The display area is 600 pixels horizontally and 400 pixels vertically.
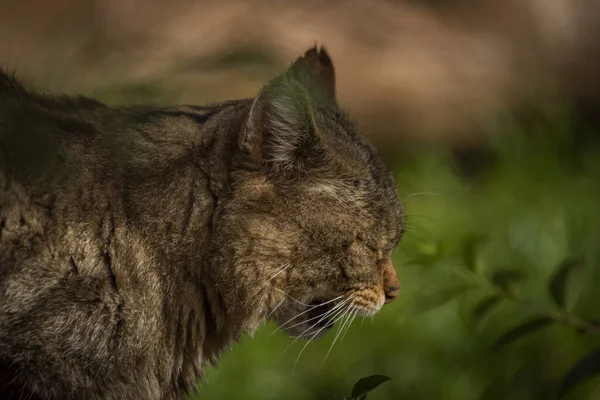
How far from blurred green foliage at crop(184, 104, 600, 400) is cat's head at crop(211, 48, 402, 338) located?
Result: 190mm

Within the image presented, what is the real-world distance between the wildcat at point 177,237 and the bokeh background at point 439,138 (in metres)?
0.21

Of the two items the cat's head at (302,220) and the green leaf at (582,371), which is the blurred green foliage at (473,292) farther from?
the green leaf at (582,371)

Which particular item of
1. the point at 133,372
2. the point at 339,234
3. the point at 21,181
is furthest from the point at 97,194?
the point at 339,234

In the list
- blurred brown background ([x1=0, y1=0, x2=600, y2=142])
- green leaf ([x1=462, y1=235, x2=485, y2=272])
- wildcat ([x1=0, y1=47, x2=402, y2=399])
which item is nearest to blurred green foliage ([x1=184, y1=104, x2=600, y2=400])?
green leaf ([x1=462, y1=235, x2=485, y2=272])

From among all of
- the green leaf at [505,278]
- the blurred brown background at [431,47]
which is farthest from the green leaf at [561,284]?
the blurred brown background at [431,47]

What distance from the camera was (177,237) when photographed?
10.3 ft

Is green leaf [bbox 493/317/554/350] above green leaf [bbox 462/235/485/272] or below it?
below

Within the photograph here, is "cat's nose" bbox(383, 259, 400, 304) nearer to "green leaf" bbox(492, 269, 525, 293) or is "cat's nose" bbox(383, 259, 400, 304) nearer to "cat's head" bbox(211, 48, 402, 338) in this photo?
"cat's head" bbox(211, 48, 402, 338)

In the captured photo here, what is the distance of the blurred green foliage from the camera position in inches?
150

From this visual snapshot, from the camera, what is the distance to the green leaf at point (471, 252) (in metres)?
3.03

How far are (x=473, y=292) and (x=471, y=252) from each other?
6.95ft

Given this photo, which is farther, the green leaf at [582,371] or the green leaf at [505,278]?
the green leaf at [505,278]

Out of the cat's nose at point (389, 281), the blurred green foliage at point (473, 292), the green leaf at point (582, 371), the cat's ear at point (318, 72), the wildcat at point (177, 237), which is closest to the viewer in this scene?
the green leaf at point (582, 371)

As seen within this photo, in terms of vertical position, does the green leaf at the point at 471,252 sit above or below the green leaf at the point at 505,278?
above
